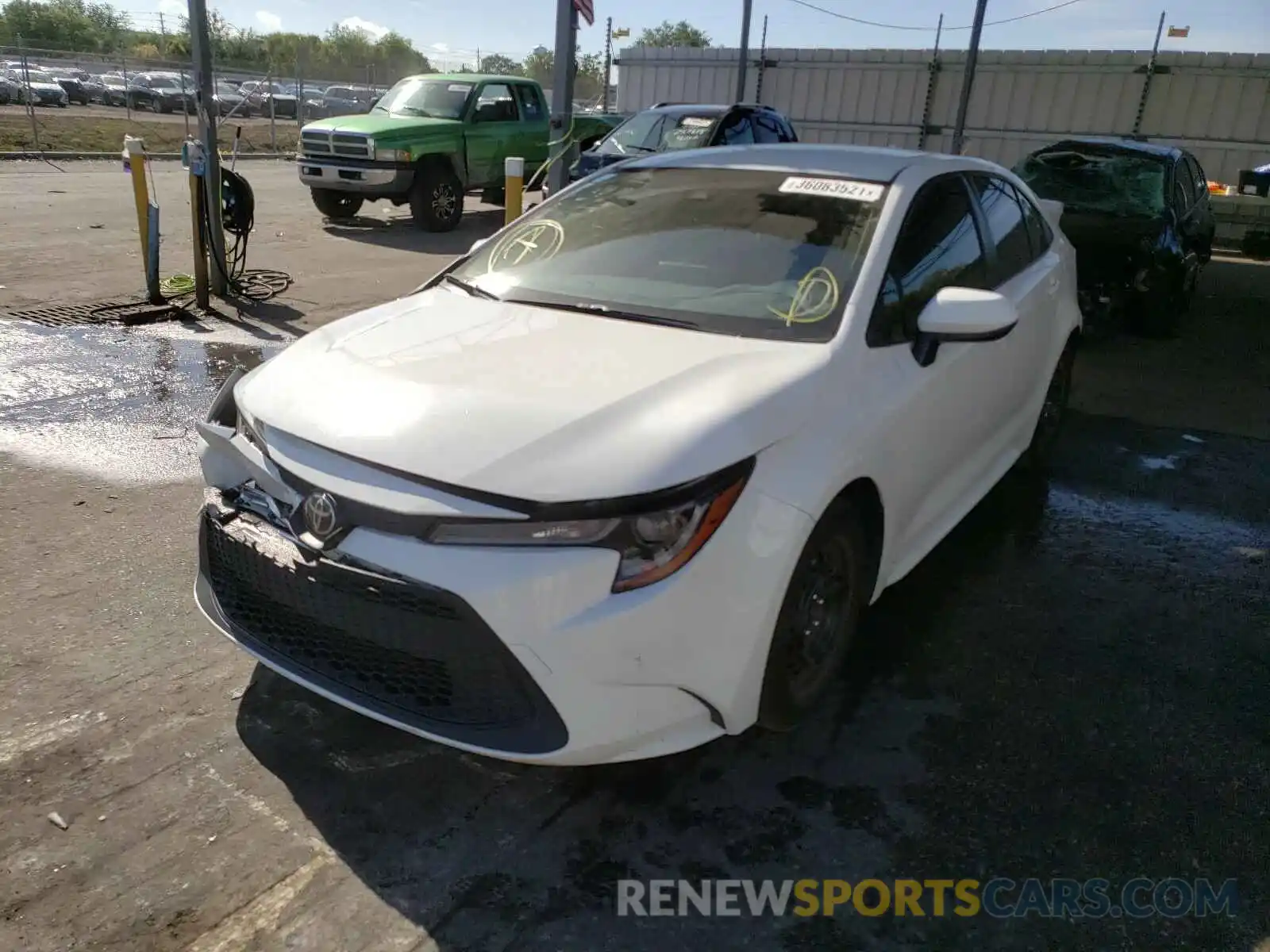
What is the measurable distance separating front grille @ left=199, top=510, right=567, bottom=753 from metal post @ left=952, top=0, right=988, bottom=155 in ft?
58.3

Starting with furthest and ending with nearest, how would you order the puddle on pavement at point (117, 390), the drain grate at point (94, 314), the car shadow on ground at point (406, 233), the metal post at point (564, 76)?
1. the car shadow on ground at point (406, 233)
2. the metal post at point (564, 76)
3. the drain grate at point (94, 314)
4. the puddle on pavement at point (117, 390)

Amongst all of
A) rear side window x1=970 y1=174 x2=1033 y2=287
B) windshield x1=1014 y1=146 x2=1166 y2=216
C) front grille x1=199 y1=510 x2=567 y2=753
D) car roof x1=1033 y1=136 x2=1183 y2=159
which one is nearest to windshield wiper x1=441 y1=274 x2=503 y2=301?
front grille x1=199 y1=510 x2=567 y2=753

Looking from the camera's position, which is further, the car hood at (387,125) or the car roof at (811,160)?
the car hood at (387,125)

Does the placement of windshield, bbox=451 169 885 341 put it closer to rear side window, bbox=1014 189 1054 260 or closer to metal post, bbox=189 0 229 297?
rear side window, bbox=1014 189 1054 260

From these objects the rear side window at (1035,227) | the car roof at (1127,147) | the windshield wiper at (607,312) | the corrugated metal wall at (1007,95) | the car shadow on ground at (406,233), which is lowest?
the car shadow on ground at (406,233)

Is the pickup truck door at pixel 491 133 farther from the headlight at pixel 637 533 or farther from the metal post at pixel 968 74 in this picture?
the headlight at pixel 637 533

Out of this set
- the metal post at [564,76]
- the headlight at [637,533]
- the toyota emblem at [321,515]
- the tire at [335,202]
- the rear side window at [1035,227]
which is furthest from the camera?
the tire at [335,202]

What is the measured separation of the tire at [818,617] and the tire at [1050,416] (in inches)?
98.1

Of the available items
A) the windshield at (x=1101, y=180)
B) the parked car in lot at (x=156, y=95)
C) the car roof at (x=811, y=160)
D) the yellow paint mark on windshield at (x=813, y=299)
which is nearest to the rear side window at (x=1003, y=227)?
the car roof at (x=811, y=160)

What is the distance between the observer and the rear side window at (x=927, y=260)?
3193 mm

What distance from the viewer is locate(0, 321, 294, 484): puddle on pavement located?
4.86 metres

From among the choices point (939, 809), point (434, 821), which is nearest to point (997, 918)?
point (939, 809)

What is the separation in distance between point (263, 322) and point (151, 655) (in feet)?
16.2

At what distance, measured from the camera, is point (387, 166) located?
12812 mm
